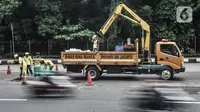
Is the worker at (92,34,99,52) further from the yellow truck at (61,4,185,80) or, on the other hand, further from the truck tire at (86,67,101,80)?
the truck tire at (86,67,101,80)

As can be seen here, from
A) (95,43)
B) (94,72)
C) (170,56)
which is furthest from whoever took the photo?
(95,43)

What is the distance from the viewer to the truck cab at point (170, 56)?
707 inches

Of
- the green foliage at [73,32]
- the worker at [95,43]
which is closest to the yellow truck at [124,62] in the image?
the worker at [95,43]

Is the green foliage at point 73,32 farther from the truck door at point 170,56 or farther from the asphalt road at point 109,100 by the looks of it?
the asphalt road at point 109,100

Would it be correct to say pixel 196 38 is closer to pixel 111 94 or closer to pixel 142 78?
pixel 142 78

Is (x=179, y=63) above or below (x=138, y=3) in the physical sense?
below

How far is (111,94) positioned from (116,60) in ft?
15.6

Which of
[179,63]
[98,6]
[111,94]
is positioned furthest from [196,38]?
[111,94]

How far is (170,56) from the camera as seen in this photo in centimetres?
1795

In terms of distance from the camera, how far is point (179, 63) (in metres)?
18.0

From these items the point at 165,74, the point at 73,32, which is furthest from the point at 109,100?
the point at 73,32

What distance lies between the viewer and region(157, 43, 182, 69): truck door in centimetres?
1795

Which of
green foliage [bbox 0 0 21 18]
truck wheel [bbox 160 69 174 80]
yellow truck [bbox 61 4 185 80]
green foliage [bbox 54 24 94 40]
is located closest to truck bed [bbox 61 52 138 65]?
yellow truck [bbox 61 4 185 80]

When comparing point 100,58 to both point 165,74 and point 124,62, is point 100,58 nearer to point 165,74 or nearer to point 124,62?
point 124,62
